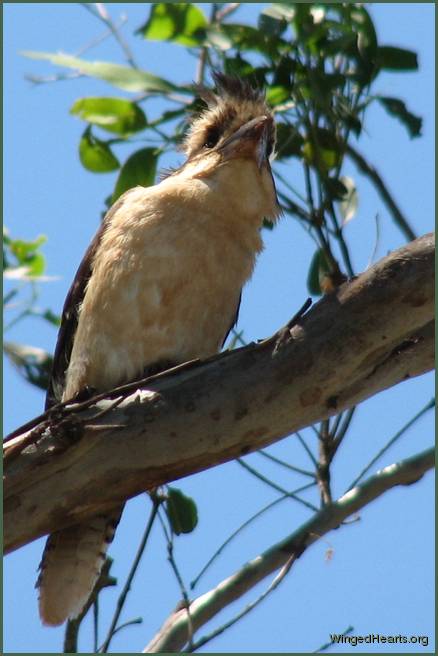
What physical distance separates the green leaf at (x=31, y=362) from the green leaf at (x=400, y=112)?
1.79 metres

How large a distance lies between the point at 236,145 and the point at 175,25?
521mm

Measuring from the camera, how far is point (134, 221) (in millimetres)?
4133

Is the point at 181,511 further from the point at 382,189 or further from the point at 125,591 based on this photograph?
the point at 382,189

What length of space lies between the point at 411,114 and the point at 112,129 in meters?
1.22

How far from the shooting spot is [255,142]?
4.30 m

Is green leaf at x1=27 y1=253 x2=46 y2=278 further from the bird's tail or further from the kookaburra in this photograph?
the bird's tail

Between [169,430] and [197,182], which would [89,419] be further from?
[197,182]

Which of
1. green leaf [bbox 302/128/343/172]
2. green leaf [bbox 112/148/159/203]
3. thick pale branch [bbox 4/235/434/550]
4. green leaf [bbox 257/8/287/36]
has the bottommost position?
thick pale branch [bbox 4/235/434/550]

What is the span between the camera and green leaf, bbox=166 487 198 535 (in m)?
4.12

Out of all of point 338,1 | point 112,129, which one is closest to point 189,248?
point 112,129

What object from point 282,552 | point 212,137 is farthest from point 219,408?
point 212,137

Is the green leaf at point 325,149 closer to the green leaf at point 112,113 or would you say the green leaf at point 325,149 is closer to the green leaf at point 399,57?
the green leaf at point 399,57

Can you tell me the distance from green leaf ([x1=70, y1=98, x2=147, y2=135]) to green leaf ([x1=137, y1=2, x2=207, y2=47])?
0.29 m

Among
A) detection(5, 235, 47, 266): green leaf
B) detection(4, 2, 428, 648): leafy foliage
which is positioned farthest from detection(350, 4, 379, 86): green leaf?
detection(5, 235, 47, 266): green leaf
